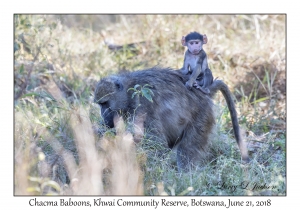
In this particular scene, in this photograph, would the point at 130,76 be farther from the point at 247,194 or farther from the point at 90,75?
the point at 90,75

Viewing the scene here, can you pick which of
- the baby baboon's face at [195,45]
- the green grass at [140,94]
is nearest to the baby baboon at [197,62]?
the baby baboon's face at [195,45]

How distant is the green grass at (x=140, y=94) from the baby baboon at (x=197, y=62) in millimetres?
617

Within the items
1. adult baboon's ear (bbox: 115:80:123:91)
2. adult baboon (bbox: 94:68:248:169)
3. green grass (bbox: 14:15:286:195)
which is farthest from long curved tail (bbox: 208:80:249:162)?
adult baboon's ear (bbox: 115:80:123:91)

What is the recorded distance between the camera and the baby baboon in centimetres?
559

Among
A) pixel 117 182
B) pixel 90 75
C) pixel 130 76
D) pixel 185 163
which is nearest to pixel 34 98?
pixel 90 75

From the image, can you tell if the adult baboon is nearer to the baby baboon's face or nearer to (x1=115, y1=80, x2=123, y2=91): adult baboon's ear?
(x1=115, y1=80, x2=123, y2=91): adult baboon's ear

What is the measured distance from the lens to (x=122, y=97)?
18.1 ft

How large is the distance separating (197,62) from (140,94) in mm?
673

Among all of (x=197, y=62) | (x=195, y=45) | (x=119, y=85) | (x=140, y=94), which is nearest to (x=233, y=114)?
(x=197, y=62)

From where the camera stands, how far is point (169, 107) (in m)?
5.62

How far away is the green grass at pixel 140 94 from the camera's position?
4.63 metres

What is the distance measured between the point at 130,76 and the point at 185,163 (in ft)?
3.52

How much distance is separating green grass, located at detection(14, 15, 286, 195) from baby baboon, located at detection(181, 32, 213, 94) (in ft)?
2.02

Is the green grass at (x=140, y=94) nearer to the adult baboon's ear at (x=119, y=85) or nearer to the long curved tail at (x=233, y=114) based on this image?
the long curved tail at (x=233, y=114)
